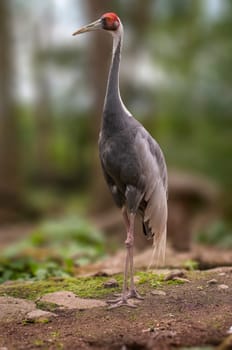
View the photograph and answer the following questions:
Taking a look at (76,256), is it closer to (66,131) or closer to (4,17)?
(4,17)

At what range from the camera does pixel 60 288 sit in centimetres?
588

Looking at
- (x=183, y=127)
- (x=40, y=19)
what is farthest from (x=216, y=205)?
(x=40, y=19)

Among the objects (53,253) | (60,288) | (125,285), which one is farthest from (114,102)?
(53,253)

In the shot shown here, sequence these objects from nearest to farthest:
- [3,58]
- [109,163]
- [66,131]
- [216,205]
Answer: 1. [109,163]
2. [216,205]
3. [3,58]
4. [66,131]

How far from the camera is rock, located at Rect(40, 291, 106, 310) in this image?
5.27 meters

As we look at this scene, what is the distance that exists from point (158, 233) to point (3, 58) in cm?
1557

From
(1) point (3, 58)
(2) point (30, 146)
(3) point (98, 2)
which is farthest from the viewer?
(2) point (30, 146)

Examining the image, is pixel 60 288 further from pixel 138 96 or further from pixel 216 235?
pixel 138 96

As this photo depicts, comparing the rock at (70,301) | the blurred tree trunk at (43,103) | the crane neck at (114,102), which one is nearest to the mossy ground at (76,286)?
the rock at (70,301)

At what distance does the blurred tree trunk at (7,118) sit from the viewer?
19.8 meters

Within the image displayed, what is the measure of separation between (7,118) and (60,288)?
14717mm

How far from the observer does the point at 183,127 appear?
696 inches

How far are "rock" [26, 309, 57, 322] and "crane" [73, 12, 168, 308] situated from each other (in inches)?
22.2

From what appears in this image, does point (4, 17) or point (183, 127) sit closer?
point (183, 127)
